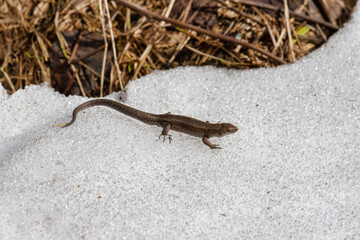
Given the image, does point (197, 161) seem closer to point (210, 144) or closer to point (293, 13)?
point (210, 144)

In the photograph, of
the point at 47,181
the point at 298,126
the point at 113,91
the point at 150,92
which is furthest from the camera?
the point at 113,91

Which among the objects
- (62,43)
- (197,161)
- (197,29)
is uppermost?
(197,29)

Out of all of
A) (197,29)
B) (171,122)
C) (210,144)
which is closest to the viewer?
(210,144)

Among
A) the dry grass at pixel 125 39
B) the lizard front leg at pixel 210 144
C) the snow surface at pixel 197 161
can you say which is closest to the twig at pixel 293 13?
the dry grass at pixel 125 39

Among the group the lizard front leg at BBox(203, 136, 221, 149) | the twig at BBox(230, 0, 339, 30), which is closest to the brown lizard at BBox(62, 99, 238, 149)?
the lizard front leg at BBox(203, 136, 221, 149)

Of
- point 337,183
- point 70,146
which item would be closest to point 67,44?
point 70,146

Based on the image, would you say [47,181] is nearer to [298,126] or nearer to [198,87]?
[198,87]

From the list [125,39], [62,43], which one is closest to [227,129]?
[125,39]
